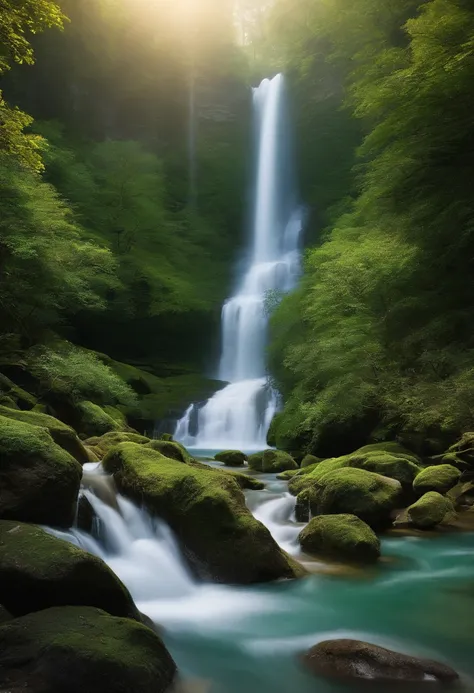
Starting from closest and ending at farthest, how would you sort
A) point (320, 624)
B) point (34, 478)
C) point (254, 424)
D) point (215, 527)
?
point (320, 624) → point (34, 478) → point (215, 527) → point (254, 424)

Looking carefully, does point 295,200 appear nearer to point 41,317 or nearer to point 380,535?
point 41,317

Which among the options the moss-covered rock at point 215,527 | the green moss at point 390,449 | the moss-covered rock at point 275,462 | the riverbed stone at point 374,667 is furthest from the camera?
the moss-covered rock at point 275,462

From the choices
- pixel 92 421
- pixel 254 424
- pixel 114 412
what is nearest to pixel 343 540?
pixel 92 421

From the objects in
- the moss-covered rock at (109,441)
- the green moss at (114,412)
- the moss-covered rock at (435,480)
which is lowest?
the moss-covered rock at (435,480)

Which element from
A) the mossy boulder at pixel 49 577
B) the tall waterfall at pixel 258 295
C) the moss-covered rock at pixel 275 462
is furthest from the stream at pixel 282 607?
the tall waterfall at pixel 258 295

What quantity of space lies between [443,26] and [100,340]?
2284 centimetres

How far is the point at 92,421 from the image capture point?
14.7 meters

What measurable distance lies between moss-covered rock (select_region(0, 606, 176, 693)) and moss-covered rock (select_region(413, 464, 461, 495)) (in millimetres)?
7302

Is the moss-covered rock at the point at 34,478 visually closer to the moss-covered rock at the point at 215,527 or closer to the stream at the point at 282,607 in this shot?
the stream at the point at 282,607

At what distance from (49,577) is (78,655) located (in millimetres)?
826

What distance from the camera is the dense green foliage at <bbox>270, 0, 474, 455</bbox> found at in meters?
7.79

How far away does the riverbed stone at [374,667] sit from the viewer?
13.1 ft

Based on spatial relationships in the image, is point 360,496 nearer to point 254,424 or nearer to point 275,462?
point 275,462

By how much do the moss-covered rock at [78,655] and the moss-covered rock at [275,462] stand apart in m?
11.2
